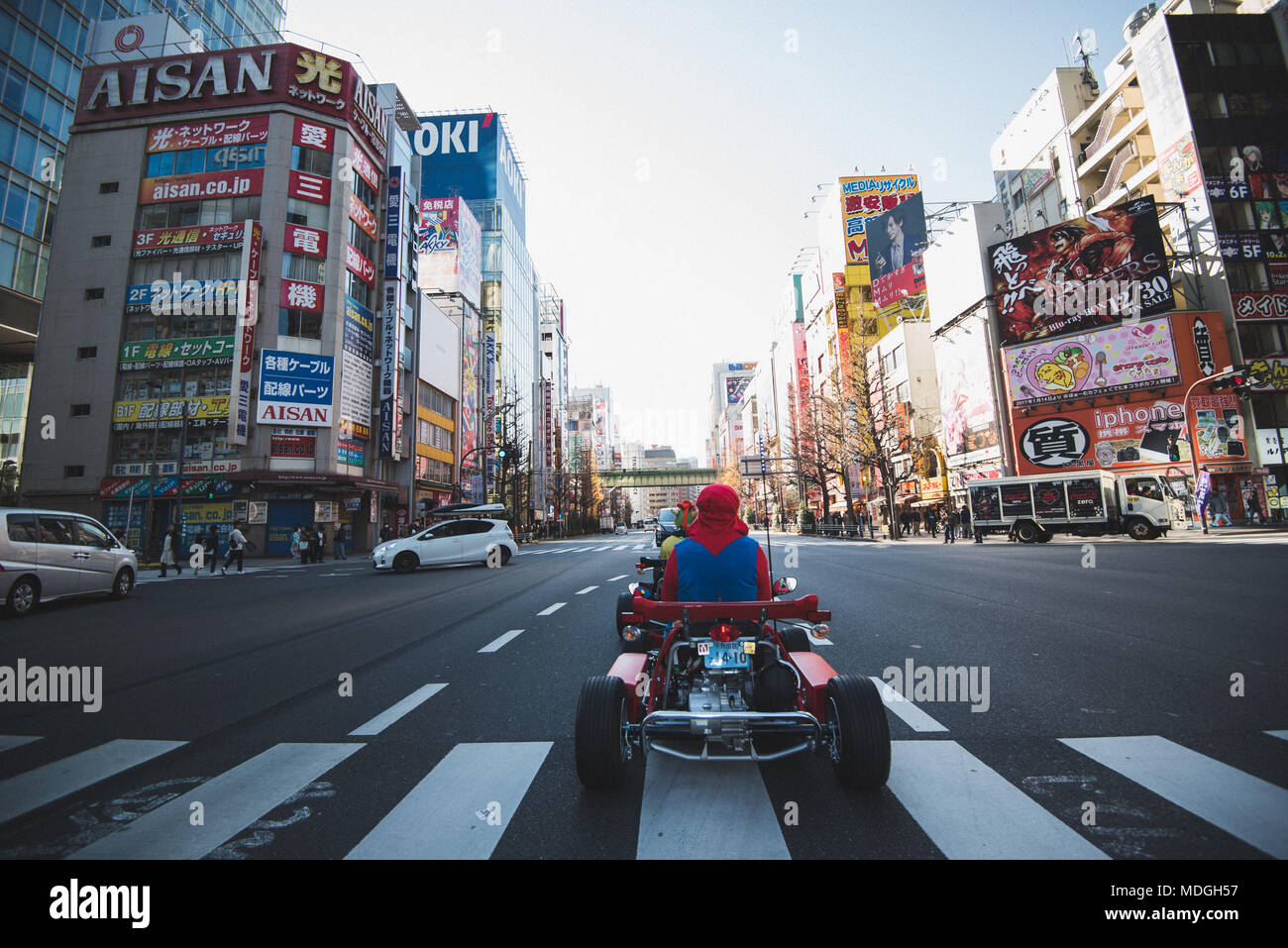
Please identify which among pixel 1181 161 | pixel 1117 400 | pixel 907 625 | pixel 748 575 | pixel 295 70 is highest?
pixel 295 70

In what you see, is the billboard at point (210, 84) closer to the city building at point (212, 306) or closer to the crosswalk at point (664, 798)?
the city building at point (212, 306)

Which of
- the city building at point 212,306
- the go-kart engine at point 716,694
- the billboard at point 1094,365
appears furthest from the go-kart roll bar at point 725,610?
the billboard at point 1094,365

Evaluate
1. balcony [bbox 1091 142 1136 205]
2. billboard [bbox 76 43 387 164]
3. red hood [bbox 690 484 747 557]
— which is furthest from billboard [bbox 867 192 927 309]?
red hood [bbox 690 484 747 557]

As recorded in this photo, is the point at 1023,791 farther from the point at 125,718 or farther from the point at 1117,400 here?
the point at 1117,400

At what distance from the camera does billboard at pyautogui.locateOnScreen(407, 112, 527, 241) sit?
64.4 metres

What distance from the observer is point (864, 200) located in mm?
60688

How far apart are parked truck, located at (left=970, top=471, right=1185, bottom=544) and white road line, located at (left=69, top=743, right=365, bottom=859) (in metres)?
28.1

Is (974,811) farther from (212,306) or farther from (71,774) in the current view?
(212,306)

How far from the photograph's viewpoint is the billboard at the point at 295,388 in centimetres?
2953

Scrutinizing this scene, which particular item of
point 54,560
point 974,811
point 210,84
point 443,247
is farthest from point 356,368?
point 974,811

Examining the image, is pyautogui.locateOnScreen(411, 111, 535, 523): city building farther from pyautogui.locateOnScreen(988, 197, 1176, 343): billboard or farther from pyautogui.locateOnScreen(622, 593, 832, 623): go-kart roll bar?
pyautogui.locateOnScreen(622, 593, 832, 623): go-kart roll bar
